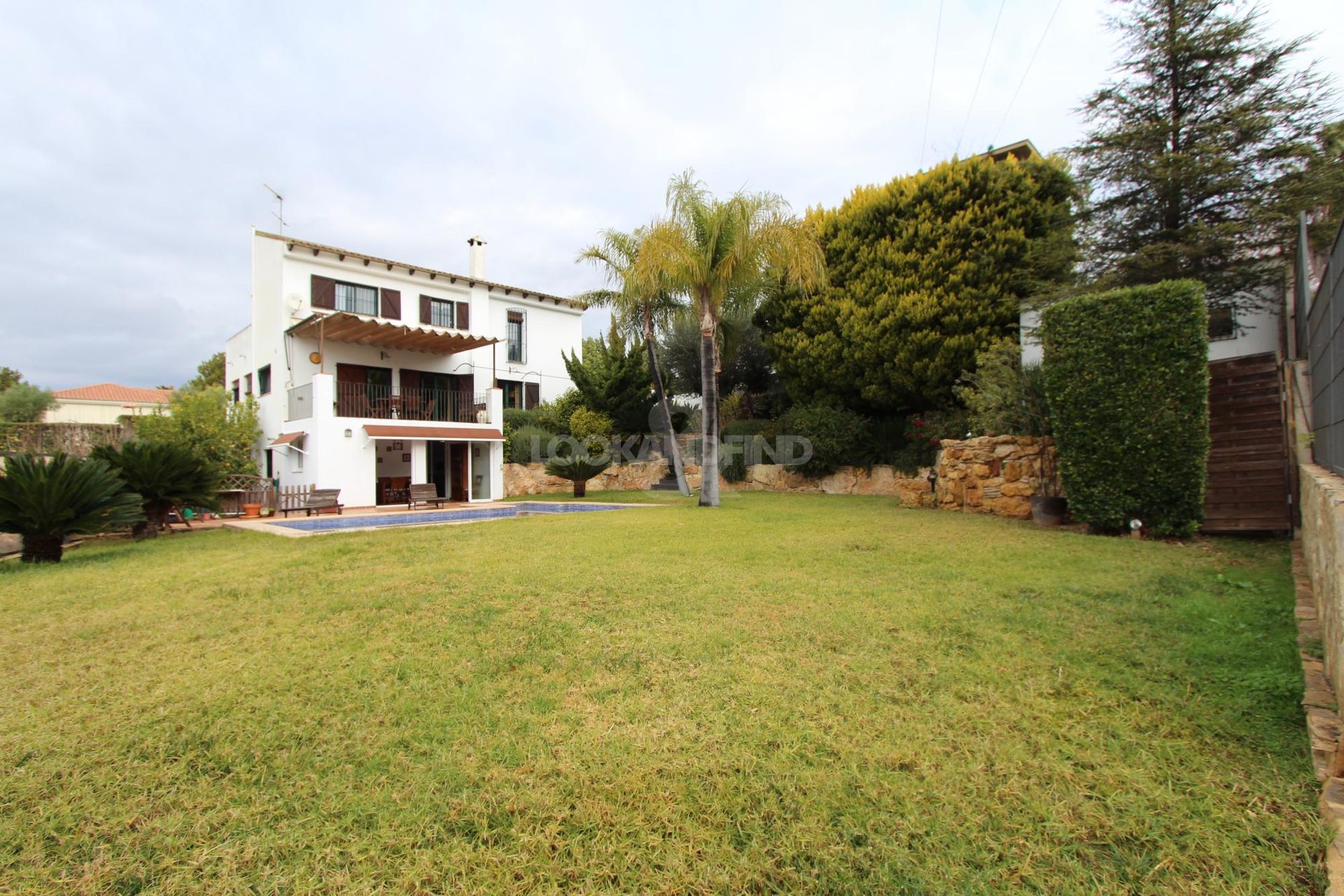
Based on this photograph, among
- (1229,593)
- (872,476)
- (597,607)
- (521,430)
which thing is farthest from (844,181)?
(597,607)

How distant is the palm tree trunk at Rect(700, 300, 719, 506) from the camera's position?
12984 mm

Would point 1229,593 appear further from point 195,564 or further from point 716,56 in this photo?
point 716,56

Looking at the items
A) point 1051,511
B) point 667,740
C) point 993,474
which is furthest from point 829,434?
point 667,740

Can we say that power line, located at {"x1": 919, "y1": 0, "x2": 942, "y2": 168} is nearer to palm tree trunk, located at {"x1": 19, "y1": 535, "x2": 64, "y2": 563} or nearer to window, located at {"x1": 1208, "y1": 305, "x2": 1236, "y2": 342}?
window, located at {"x1": 1208, "y1": 305, "x2": 1236, "y2": 342}

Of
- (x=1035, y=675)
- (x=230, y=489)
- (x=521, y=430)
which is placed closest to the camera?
(x=1035, y=675)

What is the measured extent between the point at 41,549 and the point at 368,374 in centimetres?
1209

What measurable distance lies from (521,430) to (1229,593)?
19.6m

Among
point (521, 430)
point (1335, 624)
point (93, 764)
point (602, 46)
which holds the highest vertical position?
point (602, 46)

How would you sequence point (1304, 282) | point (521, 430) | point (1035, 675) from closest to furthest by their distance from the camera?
point (1035, 675)
point (1304, 282)
point (521, 430)

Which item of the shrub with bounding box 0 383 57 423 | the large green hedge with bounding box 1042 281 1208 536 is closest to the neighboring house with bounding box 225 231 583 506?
the shrub with bounding box 0 383 57 423

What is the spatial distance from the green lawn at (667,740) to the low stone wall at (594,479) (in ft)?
51.8

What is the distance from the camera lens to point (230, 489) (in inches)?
580

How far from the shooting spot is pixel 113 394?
3453 centimetres

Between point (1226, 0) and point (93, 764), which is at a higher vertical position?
point (1226, 0)
